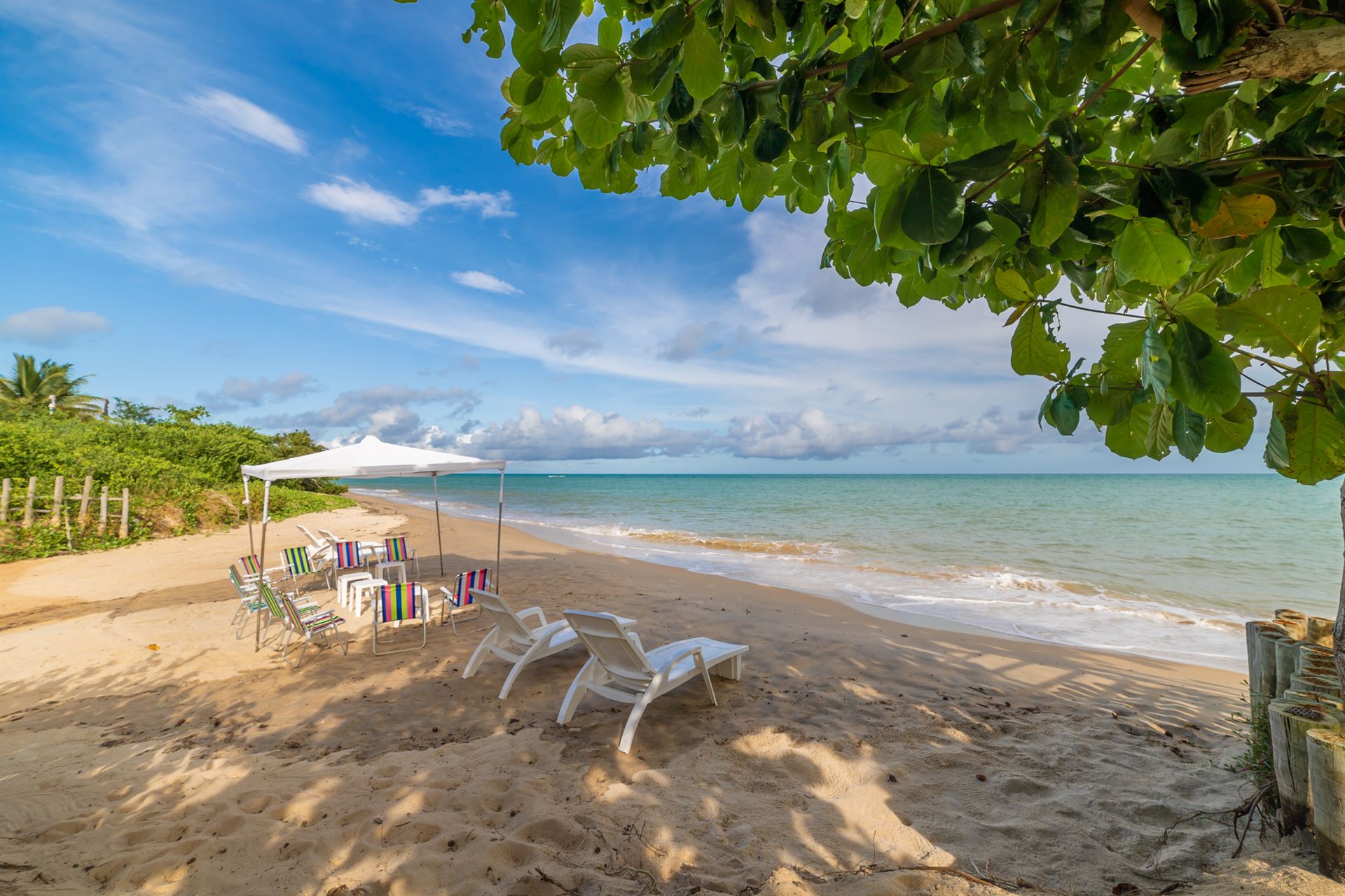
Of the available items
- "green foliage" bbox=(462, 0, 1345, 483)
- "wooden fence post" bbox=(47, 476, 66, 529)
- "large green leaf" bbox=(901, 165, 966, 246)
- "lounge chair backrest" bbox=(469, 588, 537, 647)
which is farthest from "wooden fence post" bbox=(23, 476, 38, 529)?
"large green leaf" bbox=(901, 165, 966, 246)

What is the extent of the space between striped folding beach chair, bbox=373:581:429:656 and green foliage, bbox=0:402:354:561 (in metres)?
10.5

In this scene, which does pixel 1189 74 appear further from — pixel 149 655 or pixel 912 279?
pixel 149 655

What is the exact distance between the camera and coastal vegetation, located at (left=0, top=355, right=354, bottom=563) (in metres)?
12.0

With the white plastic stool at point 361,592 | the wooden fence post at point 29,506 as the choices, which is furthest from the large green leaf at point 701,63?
the wooden fence post at point 29,506

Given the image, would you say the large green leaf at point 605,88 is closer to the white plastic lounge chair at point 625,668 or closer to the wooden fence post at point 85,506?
the white plastic lounge chair at point 625,668

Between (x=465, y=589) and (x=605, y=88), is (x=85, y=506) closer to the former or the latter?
(x=465, y=589)

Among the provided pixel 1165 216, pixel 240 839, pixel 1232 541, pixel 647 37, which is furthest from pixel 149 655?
pixel 1232 541

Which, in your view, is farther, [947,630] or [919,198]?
[947,630]

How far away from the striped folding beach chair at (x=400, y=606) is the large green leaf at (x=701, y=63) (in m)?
6.01

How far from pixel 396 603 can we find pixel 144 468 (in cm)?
1429

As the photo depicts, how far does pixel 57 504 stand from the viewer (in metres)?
11.7

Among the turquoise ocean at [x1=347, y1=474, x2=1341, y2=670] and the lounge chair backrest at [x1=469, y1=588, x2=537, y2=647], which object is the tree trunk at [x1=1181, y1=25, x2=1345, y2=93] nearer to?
the lounge chair backrest at [x1=469, y1=588, x2=537, y2=647]

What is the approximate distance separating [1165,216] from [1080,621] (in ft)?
30.7

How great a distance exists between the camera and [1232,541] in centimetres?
1697
